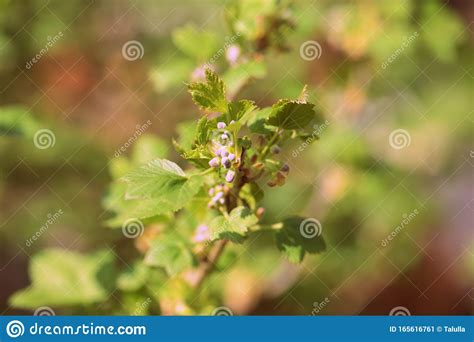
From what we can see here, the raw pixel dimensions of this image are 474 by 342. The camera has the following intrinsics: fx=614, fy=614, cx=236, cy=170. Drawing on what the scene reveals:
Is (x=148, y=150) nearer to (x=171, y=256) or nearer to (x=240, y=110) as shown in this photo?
(x=171, y=256)

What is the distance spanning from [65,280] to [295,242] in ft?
2.63

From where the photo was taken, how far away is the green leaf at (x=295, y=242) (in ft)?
4.33

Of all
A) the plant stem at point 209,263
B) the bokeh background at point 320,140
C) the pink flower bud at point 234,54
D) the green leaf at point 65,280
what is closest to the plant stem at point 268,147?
the plant stem at point 209,263

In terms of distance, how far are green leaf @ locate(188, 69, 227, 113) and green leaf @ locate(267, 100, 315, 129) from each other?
0.33 ft

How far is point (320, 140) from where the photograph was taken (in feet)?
7.67

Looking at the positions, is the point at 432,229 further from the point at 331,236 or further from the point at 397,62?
the point at 397,62

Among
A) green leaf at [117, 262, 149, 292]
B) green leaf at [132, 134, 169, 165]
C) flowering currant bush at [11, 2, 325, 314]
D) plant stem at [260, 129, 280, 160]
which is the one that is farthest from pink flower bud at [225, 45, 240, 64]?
green leaf at [117, 262, 149, 292]

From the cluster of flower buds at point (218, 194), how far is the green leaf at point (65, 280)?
590 millimetres

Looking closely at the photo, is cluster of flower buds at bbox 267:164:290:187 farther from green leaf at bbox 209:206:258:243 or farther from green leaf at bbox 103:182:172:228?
green leaf at bbox 103:182:172:228

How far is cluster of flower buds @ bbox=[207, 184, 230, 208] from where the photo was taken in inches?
50.1

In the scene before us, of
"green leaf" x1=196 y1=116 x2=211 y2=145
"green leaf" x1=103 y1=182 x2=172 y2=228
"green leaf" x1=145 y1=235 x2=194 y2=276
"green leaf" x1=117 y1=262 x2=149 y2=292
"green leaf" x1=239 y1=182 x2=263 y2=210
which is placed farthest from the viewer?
"green leaf" x1=117 y1=262 x2=149 y2=292

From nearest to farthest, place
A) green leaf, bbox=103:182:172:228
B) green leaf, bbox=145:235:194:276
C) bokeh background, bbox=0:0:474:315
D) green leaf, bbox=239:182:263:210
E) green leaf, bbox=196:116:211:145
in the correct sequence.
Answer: green leaf, bbox=196:116:211:145, green leaf, bbox=239:182:263:210, green leaf, bbox=145:235:194:276, green leaf, bbox=103:182:172:228, bokeh background, bbox=0:0:474:315

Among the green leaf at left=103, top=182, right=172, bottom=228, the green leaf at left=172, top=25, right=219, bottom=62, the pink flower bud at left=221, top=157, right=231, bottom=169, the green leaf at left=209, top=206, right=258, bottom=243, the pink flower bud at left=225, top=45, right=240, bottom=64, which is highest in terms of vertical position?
the pink flower bud at left=225, top=45, right=240, bottom=64
